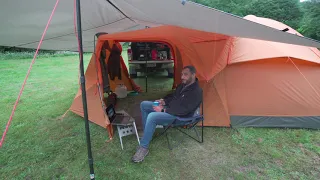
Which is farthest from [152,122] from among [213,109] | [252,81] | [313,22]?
[313,22]

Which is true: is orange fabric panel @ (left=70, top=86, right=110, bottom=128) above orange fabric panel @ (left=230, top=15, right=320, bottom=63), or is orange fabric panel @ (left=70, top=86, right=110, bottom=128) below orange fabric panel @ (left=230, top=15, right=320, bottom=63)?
below

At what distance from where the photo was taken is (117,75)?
19.3 feet

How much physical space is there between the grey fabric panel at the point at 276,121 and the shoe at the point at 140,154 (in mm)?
1663

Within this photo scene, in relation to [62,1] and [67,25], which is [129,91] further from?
[62,1]

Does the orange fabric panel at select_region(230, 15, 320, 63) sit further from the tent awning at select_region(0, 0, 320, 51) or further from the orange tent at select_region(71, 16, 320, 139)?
the tent awning at select_region(0, 0, 320, 51)

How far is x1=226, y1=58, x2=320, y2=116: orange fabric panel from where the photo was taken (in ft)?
11.4

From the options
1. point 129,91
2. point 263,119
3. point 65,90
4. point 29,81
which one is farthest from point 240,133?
point 29,81

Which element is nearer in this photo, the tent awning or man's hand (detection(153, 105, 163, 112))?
the tent awning

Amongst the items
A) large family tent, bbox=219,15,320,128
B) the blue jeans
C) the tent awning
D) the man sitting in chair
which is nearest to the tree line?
large family tent, bbox=219,15,320,128

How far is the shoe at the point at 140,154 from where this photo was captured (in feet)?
9.11

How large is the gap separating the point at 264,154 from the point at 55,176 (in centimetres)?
269

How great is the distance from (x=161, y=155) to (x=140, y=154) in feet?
0.99

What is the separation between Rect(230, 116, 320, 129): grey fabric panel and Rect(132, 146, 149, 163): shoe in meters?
1.66

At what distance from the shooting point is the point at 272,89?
11.7 feet
